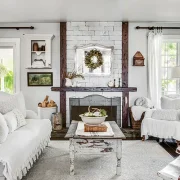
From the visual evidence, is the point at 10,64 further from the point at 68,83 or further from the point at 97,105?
the point at 97,105

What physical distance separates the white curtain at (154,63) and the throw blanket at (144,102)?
0.24m

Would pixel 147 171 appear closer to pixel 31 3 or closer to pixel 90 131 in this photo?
pixel 90 131

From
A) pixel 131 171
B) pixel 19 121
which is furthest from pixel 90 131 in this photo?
pixel 19 121

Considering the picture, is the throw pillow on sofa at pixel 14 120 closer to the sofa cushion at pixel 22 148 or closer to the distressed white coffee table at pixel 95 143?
the sofa cushion at pixel 22 148

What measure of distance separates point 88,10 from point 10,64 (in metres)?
2.50

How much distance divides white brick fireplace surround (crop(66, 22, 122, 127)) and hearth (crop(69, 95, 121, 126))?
0.32ft

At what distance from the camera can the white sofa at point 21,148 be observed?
7.99 ft

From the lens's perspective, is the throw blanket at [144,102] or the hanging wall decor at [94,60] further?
the hanging wall decor at [94,60]

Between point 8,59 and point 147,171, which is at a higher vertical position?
point 8,59

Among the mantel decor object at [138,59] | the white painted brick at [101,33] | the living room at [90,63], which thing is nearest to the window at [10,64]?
the living room at [90,63]

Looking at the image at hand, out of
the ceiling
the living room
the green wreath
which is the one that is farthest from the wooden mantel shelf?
the ceiling

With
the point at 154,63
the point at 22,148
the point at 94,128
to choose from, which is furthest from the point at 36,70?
the point at 22,148

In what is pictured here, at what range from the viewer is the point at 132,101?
6395 millimetres

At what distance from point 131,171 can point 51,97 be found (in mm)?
3438
